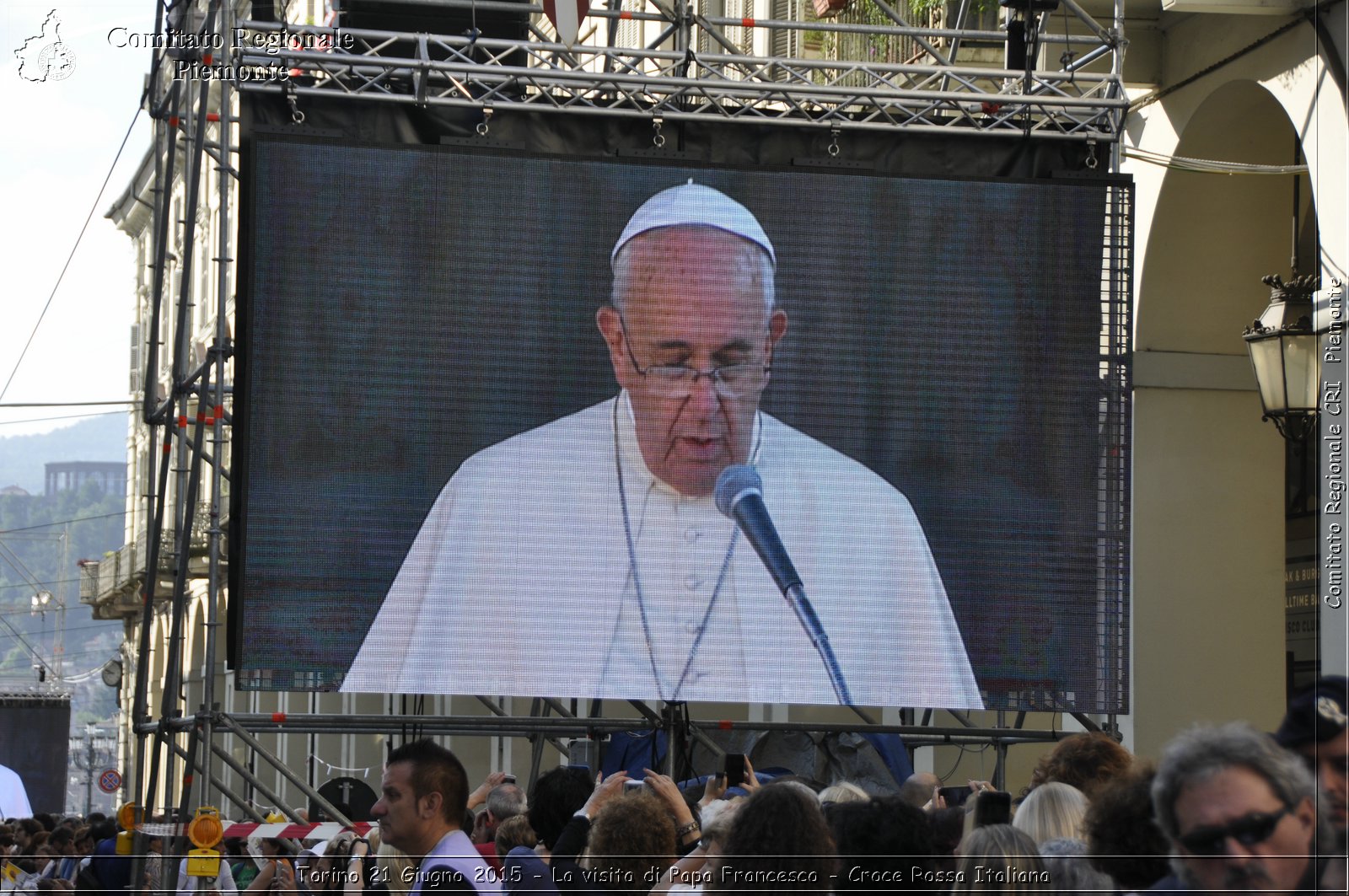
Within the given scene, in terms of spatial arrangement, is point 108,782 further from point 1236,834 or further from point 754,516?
point 1236,834

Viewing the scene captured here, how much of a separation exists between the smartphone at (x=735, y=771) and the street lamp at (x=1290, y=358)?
124 inches

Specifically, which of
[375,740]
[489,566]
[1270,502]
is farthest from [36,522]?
[375,740]

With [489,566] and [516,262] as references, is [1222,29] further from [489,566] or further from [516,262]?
[489,566]

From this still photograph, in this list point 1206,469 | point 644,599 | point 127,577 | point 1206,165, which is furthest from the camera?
point 127,577

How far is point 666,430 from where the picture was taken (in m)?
9.73

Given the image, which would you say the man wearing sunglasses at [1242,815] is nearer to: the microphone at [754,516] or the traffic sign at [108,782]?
the microphone at [754,516]

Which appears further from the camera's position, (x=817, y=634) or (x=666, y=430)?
(x=666, y=430)

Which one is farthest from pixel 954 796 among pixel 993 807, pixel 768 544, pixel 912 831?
pixel 912 831

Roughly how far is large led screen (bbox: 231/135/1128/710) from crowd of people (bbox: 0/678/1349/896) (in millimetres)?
2122

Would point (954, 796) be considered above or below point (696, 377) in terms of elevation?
below

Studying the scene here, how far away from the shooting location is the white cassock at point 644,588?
934cm

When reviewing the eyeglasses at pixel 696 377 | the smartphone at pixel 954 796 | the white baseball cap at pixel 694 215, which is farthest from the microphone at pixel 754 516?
the smartphone at pixel 954 796

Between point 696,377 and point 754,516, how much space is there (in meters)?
0.83

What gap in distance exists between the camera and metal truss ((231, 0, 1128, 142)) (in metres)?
9.70
